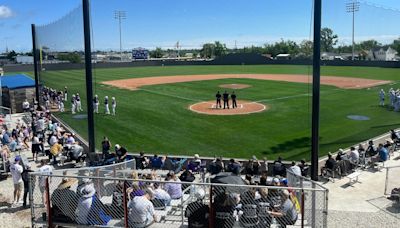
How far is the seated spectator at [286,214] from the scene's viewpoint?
7211 mm

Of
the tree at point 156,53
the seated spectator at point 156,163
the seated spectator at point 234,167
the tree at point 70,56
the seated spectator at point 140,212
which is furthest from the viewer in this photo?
the tree at point 156,53

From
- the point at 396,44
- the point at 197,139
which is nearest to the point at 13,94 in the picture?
the point at 197,139

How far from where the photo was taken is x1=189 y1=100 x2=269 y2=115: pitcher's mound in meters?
26.4

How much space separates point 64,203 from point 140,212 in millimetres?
1547

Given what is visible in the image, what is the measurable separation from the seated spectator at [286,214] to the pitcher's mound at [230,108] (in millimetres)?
18688

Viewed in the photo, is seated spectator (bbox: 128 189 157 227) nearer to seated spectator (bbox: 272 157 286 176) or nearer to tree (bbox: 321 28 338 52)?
seated spectator (bbox: 272 157 286 176)

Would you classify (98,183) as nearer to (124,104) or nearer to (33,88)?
(124,104)

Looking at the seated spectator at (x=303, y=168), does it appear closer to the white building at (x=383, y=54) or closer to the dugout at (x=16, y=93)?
the dugout at (x=16, y=93)

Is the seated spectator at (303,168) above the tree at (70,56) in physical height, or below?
below

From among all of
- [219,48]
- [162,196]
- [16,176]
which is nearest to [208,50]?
[219,48]

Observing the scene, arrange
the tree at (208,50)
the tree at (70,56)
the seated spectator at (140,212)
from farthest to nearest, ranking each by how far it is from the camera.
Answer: the tree at (208,50) → the tree at (70,56) → the seated spectator at (140,212)

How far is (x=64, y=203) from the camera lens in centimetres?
777

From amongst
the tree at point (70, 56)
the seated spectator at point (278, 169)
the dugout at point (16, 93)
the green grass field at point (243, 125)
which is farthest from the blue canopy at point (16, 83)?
the seated spectator at point (278, 169)

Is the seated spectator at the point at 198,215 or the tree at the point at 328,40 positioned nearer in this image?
the seated spectator at the point at 198,215
